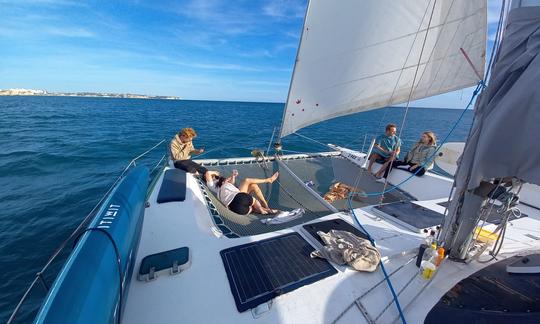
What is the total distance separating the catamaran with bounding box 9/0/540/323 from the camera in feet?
4.65

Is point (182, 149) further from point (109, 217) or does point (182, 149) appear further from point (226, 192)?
point (109, 217)

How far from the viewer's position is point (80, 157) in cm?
1023

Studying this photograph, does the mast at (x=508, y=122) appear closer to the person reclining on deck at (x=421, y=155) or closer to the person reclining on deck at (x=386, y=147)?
the person reclining on deck at (x=421, y=155)

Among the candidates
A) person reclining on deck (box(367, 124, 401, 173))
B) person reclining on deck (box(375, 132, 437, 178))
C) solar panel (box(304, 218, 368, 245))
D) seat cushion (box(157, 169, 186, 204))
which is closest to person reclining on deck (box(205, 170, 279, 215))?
seat cushion (box(157, 169, 186, 204))

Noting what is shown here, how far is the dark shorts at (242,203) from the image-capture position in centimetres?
405

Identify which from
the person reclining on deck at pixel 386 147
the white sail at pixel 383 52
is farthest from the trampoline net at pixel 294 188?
the white sail at pixel 383 52

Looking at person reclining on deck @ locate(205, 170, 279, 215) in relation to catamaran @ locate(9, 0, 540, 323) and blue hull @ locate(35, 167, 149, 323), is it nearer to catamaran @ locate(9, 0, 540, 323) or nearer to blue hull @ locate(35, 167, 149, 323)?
catamaran @ locate(9, 0, 540, 323)

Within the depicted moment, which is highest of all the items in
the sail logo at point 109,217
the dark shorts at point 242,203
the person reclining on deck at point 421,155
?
the person reclining on deck at point 421,155

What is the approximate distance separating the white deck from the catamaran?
11 millimetres

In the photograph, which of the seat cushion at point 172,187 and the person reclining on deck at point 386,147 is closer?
the seat cushion at point 172,187

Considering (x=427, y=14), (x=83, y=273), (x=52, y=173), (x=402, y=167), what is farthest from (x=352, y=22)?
(x=52, y=173)

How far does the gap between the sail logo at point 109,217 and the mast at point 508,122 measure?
2883 mm

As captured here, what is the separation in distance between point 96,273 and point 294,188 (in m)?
4.26

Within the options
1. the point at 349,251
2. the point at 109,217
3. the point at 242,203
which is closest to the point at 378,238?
the point at 349,251
